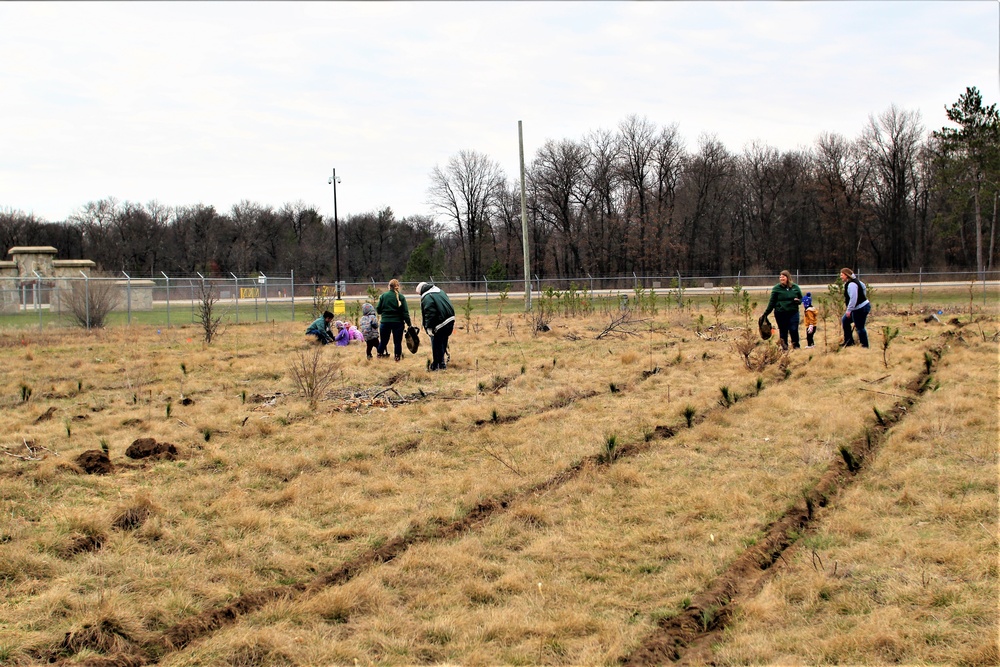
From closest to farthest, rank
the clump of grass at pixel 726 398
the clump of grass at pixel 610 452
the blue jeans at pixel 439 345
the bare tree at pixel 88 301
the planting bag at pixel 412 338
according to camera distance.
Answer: the clump of grass at pixel 610 452
the clump of grass at pixel 726 398
the blue jeans at pixel 439 345
the planting bag at pixel 412 338
the bare tree at pixel 88 301

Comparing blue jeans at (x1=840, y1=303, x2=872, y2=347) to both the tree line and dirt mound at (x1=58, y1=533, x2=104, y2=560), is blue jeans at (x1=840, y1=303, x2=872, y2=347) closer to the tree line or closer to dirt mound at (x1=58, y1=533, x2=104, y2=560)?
dirt mound at (x1=58, y1=533, x2=104, y2=560)

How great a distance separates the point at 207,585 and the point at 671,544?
2870mm

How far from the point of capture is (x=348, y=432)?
332 inches

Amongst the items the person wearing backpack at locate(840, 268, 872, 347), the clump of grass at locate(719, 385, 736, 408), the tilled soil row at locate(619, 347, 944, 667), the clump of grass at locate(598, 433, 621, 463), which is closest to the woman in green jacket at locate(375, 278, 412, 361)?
the clump of grass at locate(719, 385, 736, 408)

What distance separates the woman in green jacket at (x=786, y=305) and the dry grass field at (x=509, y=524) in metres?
2.83

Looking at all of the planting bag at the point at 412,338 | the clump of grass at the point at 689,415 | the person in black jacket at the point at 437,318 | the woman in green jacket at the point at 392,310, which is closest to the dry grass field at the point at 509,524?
the clump of grass at the point at 689,415

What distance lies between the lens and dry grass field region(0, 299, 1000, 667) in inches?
151

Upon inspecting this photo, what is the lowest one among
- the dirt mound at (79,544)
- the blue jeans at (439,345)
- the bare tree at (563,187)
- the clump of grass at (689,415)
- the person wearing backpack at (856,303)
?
the dirt mound at (79,544)

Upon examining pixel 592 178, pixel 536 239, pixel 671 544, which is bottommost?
pixel 671 544

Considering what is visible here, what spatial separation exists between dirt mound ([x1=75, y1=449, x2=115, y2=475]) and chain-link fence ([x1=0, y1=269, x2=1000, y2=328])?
13.6 m

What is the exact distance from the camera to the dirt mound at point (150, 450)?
7340mm

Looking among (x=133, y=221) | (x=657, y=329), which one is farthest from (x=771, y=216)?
(x=133, y=221)

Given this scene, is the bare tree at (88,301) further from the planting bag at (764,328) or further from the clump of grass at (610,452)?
the clump of grass at (610,452)

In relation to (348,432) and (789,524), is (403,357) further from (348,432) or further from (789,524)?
(789,524)
